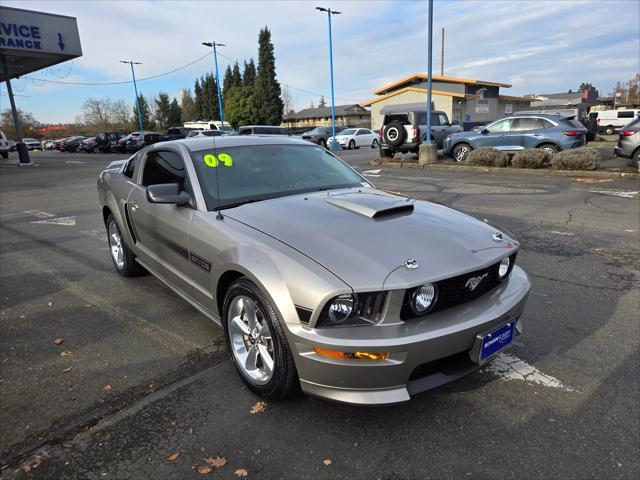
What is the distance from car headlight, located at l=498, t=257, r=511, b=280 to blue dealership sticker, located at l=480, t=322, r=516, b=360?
1.02 feet

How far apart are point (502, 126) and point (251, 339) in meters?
14.4

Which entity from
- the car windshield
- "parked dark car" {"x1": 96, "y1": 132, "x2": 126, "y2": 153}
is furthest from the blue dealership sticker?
"parked dark car" {"x1": 96, "y1": 132, "x2": 126, "y2": 153}

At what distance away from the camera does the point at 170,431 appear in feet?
8.31

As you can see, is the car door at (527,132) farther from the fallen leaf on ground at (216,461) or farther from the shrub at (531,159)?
the fallen leaf on ground at (216,461)

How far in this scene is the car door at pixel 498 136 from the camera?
14594mm

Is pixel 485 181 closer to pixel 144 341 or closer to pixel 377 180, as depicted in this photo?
pixel 377 180

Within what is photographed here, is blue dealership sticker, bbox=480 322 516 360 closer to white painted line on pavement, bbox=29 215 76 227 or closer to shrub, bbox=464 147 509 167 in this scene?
white painted line on pavement, bbox=29 215 76 227

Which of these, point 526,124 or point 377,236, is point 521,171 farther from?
point 377,236

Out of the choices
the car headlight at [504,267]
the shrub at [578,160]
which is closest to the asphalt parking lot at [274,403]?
the car headlight at [504,267]

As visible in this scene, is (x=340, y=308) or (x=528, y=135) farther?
(x=528, y=135)

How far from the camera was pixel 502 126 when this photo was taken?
14867 millimetres

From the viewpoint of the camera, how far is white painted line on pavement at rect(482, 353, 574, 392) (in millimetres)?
2896

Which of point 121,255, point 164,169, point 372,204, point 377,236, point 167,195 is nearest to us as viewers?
point 377,236

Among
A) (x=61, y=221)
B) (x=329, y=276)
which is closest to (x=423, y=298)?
(x=329, y=276)
